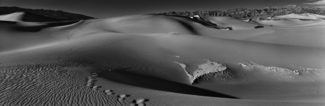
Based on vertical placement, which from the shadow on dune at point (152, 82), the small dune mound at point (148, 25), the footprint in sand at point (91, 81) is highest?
the footprint in sand at point (91, 81)

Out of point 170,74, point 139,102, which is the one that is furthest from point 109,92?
point 170,74

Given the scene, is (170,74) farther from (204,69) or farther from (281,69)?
(281,69)

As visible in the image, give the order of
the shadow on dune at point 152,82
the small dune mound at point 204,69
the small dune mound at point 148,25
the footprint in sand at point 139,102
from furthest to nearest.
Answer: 1. the small dune mound at point 148,25
2. the small dune mound at point 204,69
3. the shadow on dune at point 152,82
4. the footprint in sand at point 139,102

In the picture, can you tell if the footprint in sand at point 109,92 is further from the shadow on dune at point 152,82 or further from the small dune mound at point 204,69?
the small dune mound at point 204,69

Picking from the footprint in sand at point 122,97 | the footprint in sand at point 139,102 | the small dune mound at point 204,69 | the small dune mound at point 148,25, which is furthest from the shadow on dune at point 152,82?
the small dune mound at point 148,25

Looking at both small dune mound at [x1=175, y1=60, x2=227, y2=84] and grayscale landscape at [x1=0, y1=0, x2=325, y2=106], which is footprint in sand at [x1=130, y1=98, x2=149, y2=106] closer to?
grayscale landscape at [x1=0, y1=0, x2=325, y2=106]

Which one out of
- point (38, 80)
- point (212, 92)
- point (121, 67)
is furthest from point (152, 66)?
point (38, 80)

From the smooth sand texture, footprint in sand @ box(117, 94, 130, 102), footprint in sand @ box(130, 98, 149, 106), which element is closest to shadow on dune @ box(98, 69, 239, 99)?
the smooth sand texture

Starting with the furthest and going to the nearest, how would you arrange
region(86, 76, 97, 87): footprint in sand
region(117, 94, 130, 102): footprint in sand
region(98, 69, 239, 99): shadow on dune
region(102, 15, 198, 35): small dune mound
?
region(102, 15, 198, 35): small dune mound → region(98, 69, 239, 99): shadow on dune → region(86, 76, 97, 87): footprint in sand → region(117, 94, 130, 102): footprint in sand
